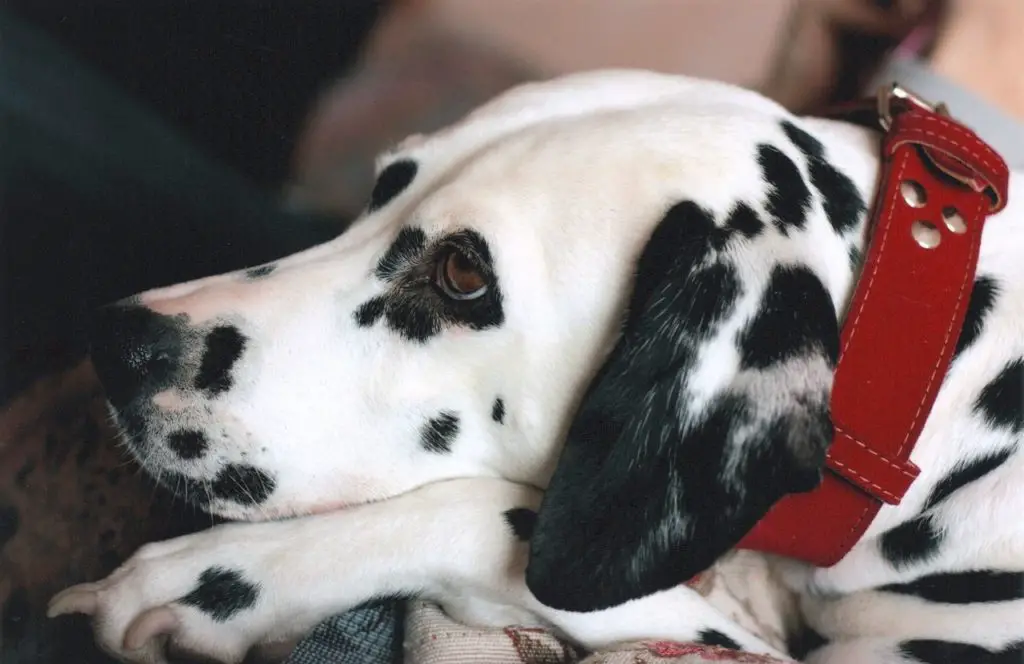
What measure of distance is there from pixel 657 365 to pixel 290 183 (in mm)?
1312

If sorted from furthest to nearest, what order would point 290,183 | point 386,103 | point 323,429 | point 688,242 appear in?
1. point 386,103
2. point 290,183
3. point 323,429
4. point 688,242

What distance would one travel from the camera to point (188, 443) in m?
1.32

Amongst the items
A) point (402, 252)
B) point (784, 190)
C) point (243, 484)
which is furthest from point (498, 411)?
point (784, 190)

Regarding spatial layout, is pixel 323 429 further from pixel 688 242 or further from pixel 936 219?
pixel 936 219

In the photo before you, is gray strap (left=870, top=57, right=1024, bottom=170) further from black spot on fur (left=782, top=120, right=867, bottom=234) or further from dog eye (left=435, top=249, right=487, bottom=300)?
dog eye (left=435, top=249, right=487, bottom=300)

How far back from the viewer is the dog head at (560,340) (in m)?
1.13

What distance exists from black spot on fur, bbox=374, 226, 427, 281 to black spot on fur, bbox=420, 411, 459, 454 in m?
0.23

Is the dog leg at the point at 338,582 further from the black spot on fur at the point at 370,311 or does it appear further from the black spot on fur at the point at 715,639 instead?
the black spot on fur at the point at 370,311

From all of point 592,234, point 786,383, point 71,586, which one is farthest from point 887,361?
point 71,586

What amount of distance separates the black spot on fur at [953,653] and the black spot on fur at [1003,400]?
1.13 ft

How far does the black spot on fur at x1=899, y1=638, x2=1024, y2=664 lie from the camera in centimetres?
130

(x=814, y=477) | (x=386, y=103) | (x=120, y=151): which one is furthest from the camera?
(x=386, y=103)

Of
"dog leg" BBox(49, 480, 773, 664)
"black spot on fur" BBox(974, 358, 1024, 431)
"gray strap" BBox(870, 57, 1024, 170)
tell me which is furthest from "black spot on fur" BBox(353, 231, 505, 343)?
"gray strap" BBox(870, 57, 1024, 170)

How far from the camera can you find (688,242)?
1164 mm
